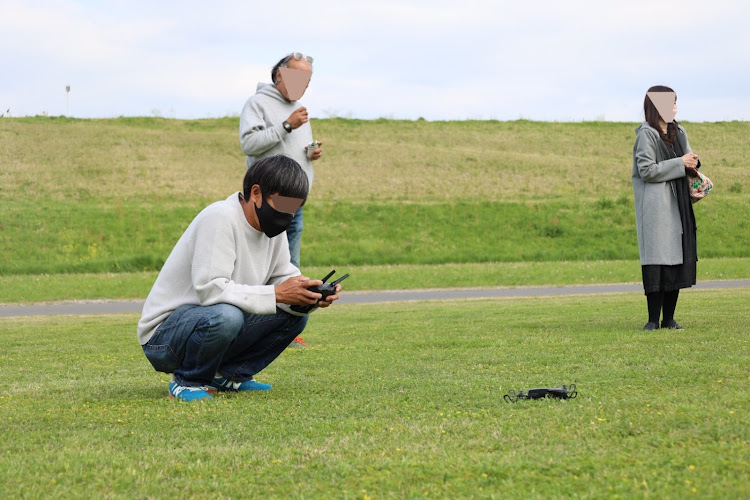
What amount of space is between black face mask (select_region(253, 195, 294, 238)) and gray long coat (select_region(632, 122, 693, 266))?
4672 mm

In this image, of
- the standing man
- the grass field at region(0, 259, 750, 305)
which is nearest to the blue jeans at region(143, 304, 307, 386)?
the standing man

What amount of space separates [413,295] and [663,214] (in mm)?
8964

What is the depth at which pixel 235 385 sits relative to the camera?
544 centimetres

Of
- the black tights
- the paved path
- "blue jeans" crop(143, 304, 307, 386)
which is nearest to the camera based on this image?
"blue jeans" crop(143, 304, 307, 386)

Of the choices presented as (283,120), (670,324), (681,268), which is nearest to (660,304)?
(670,324)

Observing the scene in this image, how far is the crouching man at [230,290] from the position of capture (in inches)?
192

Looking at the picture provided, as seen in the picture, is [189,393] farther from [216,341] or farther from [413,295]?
[413,295]

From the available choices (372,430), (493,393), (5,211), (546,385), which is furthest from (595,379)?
(5,211)

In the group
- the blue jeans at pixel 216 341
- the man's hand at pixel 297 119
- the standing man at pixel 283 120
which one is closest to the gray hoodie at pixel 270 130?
the standing man at pixel 283 120

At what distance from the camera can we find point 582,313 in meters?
11.2

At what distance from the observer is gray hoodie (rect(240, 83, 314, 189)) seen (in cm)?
792

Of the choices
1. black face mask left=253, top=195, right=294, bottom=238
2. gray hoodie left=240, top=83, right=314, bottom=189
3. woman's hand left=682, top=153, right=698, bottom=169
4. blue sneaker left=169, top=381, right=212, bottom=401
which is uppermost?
gray hoodie left=240, top=83, right=314, bottom=189

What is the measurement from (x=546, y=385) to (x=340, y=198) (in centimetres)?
3118

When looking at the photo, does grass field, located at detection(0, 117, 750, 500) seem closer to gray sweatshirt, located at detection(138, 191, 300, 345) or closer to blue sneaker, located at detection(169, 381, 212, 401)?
blue sneaker, located at detection(169, 381, 212, 401)
